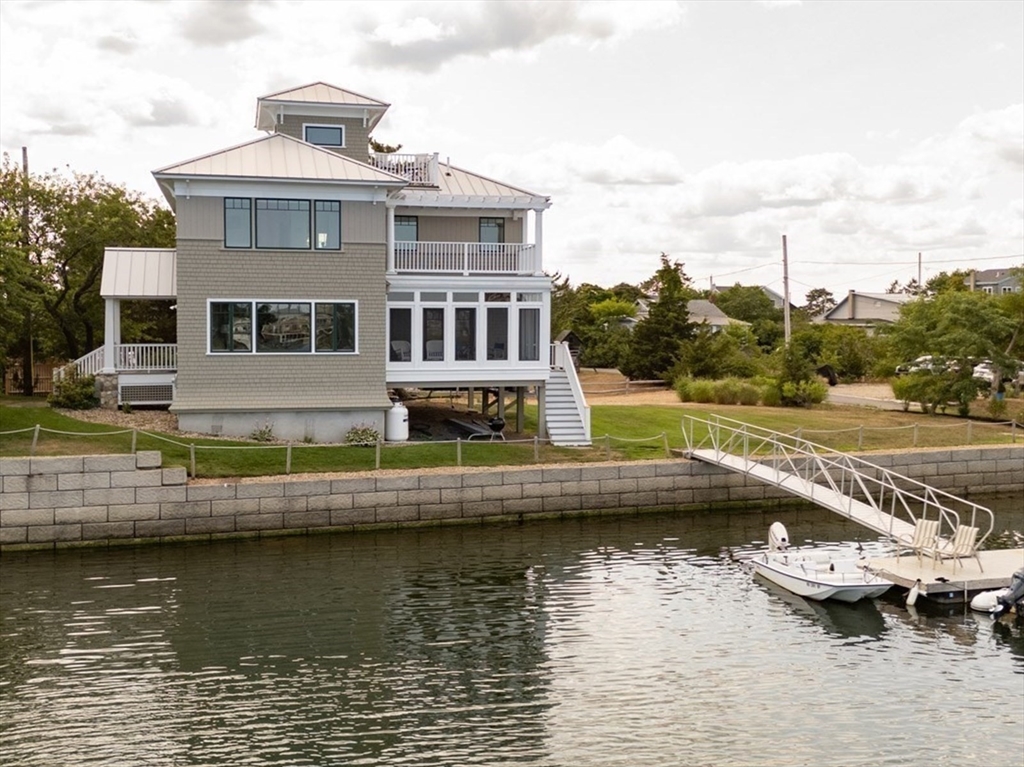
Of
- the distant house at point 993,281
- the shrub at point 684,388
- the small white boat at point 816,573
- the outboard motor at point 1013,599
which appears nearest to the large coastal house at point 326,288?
the small white boat at point 816,573

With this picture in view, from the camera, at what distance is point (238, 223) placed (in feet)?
98.2

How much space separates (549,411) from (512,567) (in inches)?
398

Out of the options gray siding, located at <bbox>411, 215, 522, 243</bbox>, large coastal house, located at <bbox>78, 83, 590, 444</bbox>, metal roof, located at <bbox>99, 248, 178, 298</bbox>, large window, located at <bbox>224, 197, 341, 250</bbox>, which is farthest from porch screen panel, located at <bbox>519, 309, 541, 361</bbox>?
metal roof, located at <bbox>99, 248, 178, 298</bbox>

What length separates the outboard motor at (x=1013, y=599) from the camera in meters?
19.2

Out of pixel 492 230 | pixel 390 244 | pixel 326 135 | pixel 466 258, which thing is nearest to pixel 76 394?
pixel 390 244

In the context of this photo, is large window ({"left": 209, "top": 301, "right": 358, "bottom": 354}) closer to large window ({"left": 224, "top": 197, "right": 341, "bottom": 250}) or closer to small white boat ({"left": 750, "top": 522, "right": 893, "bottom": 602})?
large window ({"left": 224, "top": 197, "right": 341, "bottom": 250})

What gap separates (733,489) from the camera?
29734mm

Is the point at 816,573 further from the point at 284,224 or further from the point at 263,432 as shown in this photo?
the point at 284,224

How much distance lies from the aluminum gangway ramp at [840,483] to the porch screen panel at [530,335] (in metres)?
5.18

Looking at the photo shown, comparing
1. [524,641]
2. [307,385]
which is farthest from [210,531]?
[524,641]

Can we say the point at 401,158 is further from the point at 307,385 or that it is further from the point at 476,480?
the point at 476,480

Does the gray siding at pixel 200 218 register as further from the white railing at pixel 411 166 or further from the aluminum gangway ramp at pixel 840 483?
the aluminum gangway ramp at pixel 840 483

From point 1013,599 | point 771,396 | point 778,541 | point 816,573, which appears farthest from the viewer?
point 771,396

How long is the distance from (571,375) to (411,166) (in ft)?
26.4
